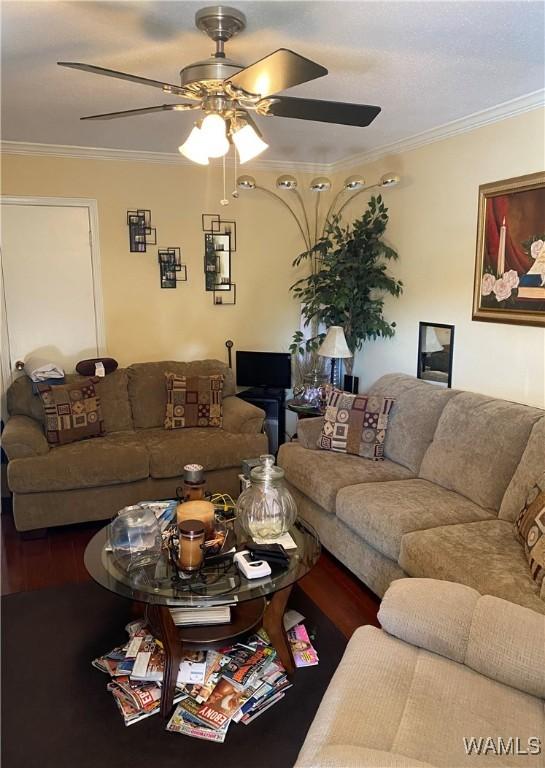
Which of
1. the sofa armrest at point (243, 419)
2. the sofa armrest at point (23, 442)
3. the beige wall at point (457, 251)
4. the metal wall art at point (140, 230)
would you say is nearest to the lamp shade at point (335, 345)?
the beige wall at point (457, 251)

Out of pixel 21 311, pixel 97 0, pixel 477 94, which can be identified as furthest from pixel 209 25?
pixel 21 311

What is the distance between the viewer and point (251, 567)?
2076mm

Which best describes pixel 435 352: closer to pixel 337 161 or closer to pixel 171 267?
pixel 337 161

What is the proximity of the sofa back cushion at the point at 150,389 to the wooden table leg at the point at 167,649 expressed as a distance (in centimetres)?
217

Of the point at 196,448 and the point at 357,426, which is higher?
the point at 357,426

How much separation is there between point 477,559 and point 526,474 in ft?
1.84

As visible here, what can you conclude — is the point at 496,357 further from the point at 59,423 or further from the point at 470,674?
the point at 59,423

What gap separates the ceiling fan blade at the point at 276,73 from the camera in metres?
1.70

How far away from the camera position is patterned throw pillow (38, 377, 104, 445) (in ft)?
11.6

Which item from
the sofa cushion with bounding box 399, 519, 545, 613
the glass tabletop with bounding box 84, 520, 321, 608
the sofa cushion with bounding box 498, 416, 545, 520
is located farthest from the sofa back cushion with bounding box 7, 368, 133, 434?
the sofa cushion with bounding box 498, 416, 545, 520

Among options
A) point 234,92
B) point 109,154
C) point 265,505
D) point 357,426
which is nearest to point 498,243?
point 357,426

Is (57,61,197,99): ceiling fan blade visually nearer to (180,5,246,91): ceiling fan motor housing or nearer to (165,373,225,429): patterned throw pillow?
(180,5,246,91): ceiling fan motor housing

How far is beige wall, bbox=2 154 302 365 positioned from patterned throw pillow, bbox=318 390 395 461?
1612mm

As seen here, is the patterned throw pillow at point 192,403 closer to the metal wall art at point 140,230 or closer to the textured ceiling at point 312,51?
the metal wall art at point 140,230
